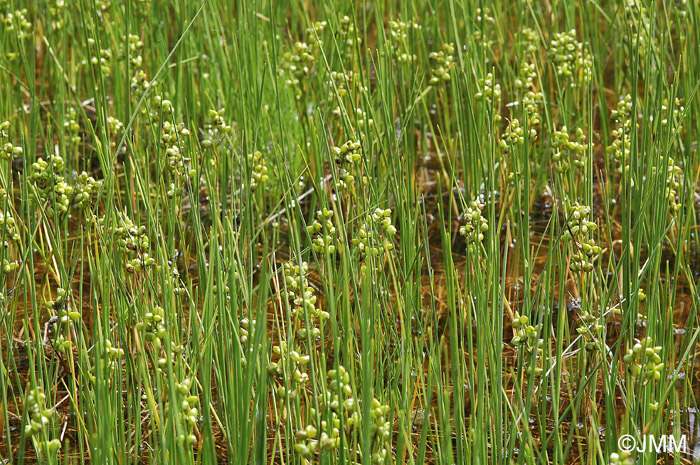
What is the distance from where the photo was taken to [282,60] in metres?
3.70

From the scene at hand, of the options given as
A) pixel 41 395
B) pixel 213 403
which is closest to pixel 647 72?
pixel 213 403

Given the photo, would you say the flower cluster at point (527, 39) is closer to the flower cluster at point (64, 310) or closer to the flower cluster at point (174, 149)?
the flower cluster at point (174, 149)

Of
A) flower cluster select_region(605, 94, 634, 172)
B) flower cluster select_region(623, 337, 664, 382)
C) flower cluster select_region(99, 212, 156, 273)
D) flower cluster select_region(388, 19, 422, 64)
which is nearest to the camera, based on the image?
flower cluster select_region(623, 337, 664, 382)

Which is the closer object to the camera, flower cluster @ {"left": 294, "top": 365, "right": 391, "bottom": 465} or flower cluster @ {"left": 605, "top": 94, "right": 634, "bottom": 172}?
flower cluster @ {"left": 294, "top": 365, "right": 391, "bottom": 465}

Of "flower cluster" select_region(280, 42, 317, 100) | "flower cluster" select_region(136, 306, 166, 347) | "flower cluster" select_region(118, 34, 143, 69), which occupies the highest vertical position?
"flower cluster" select_region(118, 34, 143, 69)

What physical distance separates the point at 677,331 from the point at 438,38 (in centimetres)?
186

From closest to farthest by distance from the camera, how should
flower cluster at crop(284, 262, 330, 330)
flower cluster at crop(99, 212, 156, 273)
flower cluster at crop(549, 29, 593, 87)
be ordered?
1. flower cluster at crop(284, 262, 330, 330)
2. flower cluster at crop(99, 212, 156, 273)
3. flower cluster at crop(549, 29, 593, 87)

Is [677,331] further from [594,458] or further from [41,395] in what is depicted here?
[41,395]

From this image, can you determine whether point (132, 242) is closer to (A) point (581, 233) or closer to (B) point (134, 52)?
(A) point (581, 233)

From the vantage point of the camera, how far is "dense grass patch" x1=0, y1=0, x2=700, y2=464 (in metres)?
1.47

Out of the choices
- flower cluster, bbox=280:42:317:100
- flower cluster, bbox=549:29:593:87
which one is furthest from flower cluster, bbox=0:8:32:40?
flower cluster, bbox=549:29:593:87

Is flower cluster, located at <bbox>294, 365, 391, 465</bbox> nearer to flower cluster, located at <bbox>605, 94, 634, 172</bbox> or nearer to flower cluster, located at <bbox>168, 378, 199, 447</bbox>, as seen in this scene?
flower cluster, located at <bbox>168, 378, 199, 447</bbox>

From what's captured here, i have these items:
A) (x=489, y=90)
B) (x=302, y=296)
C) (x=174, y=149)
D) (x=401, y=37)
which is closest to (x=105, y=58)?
(x=401, y=37)

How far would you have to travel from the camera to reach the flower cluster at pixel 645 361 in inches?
55.4
